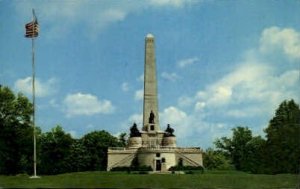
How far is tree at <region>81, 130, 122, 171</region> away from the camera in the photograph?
49.4m

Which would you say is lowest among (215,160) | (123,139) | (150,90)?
(215,160)

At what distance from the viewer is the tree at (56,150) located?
4606 cm

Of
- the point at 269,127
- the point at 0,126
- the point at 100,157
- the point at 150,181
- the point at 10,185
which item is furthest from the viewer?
the point at 100,157

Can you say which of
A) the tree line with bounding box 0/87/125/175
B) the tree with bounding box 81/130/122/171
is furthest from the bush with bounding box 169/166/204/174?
the tree with bounding box 81/130/122/171

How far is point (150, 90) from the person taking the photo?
40.8 metres

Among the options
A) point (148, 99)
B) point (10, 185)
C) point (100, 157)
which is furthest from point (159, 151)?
point (10, 185)

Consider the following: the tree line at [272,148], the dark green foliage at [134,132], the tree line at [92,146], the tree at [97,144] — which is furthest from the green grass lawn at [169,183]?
the tree at [97,144]

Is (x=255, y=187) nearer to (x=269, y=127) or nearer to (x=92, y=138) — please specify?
(x=269, y=127)

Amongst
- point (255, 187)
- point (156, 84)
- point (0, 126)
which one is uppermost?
point (156, 84)

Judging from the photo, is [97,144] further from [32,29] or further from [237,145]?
[32,29]

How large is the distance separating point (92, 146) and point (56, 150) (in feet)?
13.1

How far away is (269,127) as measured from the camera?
40219 mm

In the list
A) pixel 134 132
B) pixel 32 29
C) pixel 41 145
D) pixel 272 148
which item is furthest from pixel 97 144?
pixel 32 29

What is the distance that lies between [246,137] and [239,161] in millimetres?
2271
